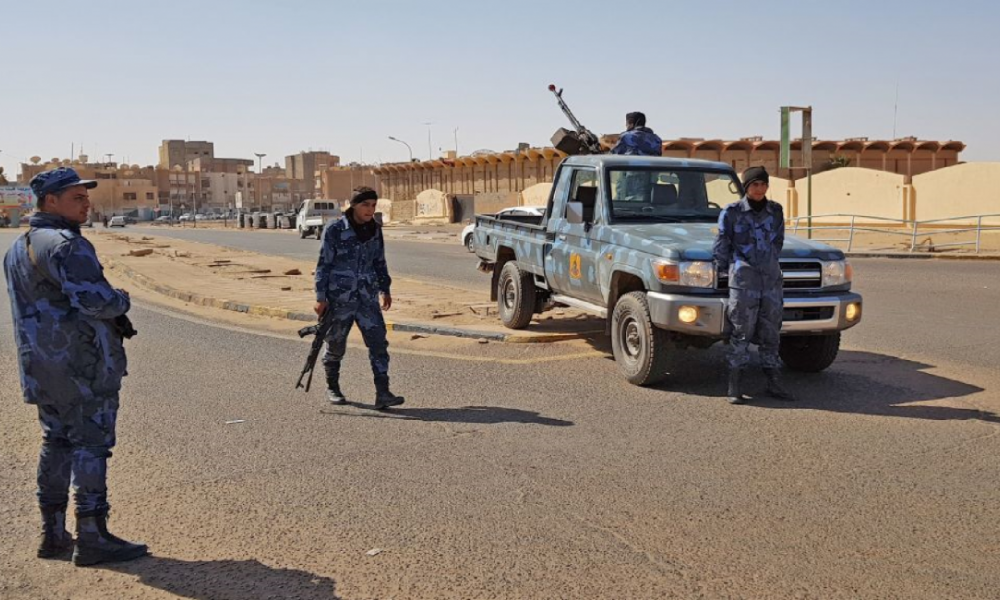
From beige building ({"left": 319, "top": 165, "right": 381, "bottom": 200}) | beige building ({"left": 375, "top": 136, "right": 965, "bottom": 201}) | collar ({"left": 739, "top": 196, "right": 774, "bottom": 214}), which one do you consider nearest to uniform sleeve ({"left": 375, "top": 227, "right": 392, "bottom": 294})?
collar ({"left": 739, "top": 196, "right": 774, "bottom": 214})

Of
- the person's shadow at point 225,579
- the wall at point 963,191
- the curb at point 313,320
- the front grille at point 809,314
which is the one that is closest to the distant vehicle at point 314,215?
the curb at point 313,320

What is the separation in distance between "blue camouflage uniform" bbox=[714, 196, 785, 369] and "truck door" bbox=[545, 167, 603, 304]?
5.82ft

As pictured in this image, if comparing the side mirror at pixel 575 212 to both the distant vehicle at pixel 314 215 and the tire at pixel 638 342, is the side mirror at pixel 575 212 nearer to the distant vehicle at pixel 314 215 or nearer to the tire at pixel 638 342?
the tire at pixel 638 342

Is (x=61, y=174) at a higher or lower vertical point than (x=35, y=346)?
higher

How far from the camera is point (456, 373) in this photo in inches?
364

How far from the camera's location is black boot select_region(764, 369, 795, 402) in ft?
25.5

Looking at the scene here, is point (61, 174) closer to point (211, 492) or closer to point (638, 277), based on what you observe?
point (211, 492)

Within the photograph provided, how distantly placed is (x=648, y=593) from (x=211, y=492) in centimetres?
272

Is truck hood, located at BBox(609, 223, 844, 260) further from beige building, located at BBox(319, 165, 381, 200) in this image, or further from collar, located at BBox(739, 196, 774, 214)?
beige building, located at BBox(319, 165, 381, 200)

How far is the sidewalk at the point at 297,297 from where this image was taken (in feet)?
38.9

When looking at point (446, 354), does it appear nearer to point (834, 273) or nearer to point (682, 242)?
point (682, 242)

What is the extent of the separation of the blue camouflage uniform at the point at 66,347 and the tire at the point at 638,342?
4734 millimetres

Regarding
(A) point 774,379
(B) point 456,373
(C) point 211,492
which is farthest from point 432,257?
(C) point 211,492

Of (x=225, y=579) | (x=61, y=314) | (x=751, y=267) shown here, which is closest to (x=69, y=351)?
(x=61, y=314)
